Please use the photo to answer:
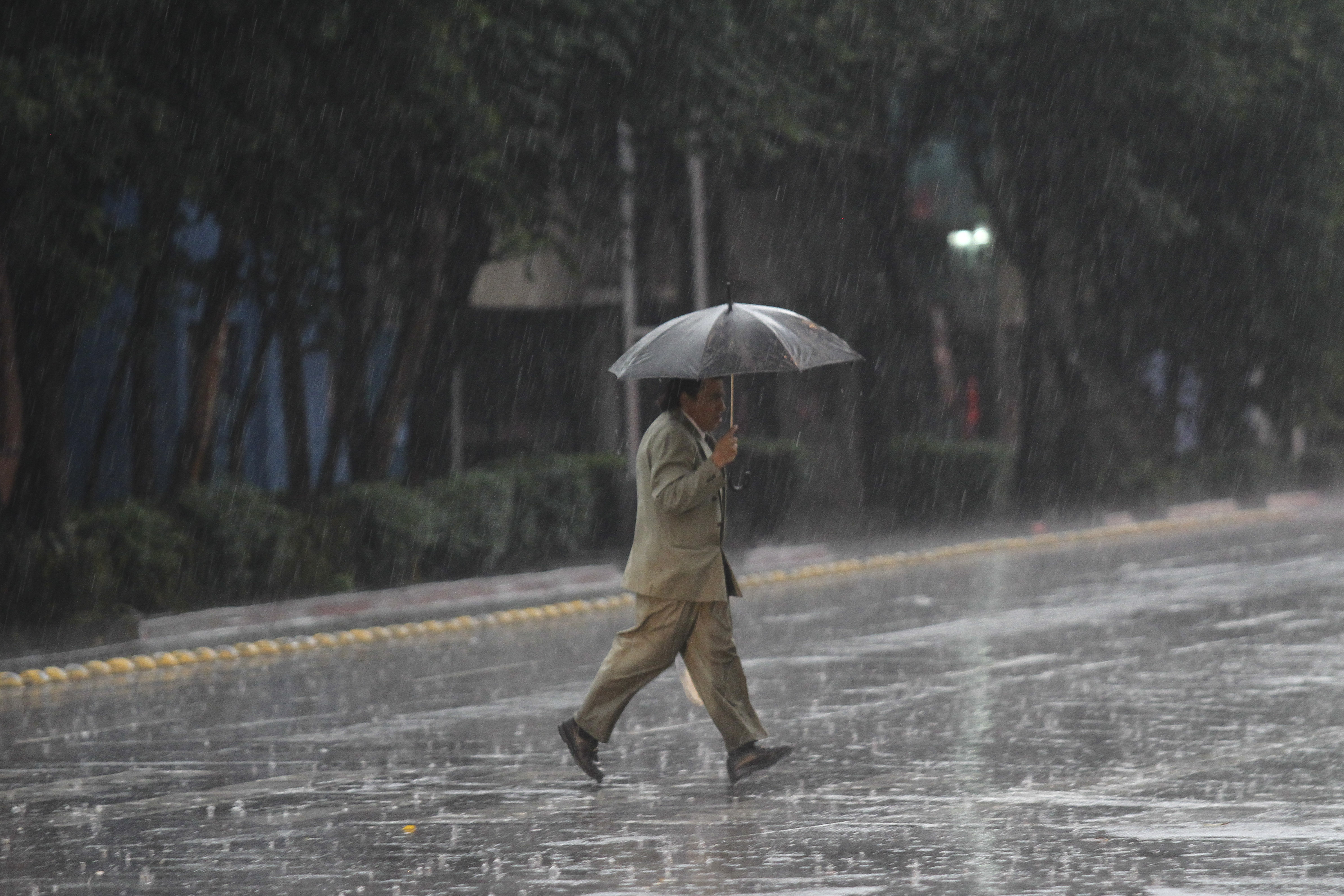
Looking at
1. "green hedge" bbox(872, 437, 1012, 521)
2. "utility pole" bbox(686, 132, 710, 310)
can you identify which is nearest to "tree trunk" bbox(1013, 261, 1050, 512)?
"green hedge" bbox(872, 437, 1012, 521)

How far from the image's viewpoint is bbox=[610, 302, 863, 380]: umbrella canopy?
9062 millimetres

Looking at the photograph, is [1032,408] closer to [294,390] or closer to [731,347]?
[294,390]

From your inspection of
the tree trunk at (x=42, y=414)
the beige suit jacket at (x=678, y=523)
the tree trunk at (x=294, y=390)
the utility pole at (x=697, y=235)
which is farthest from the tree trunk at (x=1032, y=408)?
the beige suit jacket at (x=678, y=523)

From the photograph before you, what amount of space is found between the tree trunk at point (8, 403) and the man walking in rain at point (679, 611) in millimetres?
11995

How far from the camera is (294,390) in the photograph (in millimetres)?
24719

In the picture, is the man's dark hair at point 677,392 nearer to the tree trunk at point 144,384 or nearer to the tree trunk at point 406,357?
the tree trunk at point 144,384

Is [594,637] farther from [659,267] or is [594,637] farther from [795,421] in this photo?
[795,421]

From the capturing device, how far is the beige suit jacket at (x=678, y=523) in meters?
9.09

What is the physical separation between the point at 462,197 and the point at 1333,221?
66.4ft

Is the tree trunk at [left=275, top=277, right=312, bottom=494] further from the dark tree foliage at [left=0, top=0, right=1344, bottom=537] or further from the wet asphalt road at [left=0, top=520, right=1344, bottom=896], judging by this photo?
the wet asphalt road at [left=0, top=520, right=1344, bottom=896]

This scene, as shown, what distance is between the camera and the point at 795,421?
36.4 m

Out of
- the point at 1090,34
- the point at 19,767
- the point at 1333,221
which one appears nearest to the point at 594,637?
the point at 19,767

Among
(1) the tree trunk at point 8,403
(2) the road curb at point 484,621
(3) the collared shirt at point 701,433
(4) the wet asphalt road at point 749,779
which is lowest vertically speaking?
(4) the wet asphalt road at point 749,779

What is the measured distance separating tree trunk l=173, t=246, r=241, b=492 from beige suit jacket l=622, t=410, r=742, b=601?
11182 mm
